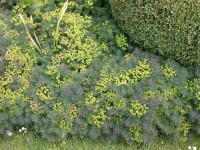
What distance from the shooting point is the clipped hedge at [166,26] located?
3756mm

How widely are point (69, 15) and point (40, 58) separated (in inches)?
21.9

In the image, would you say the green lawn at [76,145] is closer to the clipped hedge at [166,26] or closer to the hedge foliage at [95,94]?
the hedge foliage at [95,94]

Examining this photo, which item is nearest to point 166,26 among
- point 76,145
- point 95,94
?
point 95,94

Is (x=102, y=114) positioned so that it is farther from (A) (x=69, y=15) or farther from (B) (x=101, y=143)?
(A) (x=69, y=15)

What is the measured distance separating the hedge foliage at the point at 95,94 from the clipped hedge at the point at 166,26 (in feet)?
0.38

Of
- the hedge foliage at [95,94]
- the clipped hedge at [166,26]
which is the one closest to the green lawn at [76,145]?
the hedge foliage at [95,94]

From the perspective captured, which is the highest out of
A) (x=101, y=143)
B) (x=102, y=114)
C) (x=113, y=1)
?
(x=113, y=1)

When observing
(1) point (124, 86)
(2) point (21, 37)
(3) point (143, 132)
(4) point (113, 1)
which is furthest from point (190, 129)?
(2) point (21, 37)

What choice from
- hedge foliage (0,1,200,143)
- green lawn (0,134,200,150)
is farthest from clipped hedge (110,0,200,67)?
green lawn (0,134,200,150)

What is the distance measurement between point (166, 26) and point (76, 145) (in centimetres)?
140

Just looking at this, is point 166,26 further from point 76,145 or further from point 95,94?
point 76,145

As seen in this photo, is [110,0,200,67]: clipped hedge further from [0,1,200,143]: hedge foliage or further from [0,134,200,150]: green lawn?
[0,134,200,150]: green lawn

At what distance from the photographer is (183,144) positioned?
13.1 feet

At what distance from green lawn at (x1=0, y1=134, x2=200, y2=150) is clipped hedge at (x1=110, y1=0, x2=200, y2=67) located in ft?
2.59
